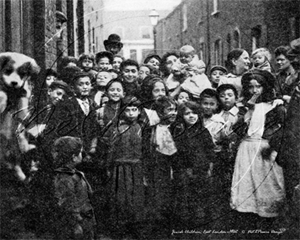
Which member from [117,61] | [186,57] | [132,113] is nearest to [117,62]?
[117,61]

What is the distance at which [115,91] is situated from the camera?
21.2 feet

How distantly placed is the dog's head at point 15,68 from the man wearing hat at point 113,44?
0.64 m

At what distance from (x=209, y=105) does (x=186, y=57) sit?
0.48 metres

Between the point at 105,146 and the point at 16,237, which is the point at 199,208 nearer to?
the point at 105,146

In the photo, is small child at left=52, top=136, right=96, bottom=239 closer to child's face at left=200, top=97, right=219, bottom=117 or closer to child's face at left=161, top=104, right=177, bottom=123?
child's face at left=161, top=104, right=177, bottom=123

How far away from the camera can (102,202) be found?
21.2ft

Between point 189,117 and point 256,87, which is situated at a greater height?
point 256,87

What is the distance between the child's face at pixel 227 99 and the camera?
657cm

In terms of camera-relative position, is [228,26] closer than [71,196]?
No

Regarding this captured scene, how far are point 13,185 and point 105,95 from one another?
1065 mm

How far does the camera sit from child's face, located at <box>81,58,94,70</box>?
6.67 metres

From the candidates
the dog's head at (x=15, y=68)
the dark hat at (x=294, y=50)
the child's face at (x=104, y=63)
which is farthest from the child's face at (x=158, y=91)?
the dark hat at (x=294, y=50)

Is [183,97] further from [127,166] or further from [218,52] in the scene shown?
[127,166]

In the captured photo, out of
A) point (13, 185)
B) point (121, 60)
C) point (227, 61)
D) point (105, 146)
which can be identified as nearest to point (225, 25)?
point (227, 61)
